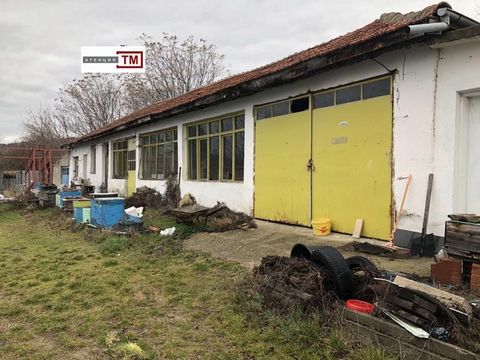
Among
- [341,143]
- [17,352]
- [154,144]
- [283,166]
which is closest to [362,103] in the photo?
[341,143]

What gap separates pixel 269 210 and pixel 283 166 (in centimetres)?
115

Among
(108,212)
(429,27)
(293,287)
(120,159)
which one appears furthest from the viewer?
(120,159)

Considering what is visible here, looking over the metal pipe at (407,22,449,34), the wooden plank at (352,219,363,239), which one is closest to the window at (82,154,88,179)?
the wooden plank at (352,219,363,239)

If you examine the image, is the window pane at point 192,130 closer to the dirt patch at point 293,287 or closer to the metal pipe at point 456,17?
the metal pipe at point 456,17

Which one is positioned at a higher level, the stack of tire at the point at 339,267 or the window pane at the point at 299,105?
the window pane at the point at 299,105

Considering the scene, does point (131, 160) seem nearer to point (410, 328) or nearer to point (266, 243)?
point (266, 243)

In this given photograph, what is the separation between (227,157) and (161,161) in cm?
457

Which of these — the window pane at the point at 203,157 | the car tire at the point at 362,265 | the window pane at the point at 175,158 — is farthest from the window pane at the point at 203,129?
the car tire at the point at 362,265

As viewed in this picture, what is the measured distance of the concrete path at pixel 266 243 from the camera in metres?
5.77

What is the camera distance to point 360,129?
733cm

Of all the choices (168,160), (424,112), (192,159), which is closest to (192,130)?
(192,159)

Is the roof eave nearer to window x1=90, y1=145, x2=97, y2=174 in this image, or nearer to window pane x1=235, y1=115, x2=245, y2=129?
window pane x1=235, y1=115, x2=245, y2=129

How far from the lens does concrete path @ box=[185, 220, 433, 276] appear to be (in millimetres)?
5766

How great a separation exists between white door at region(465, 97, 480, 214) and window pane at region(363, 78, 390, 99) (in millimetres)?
1388
